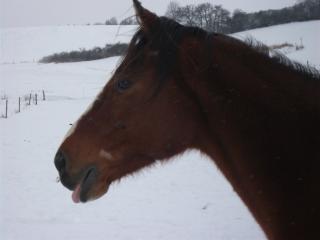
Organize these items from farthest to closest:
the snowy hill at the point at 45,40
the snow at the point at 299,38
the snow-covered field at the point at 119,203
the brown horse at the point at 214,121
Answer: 1. the snowy hill at the point at 45,40
2. the snow at the point at 299,38
3. the snow-covered field at the point at 119,203
4. the brown horse at the point at 214,121

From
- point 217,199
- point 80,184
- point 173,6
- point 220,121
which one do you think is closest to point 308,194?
point 220,121

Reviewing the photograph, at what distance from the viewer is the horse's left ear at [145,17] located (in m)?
1.93

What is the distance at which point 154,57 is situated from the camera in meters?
1.93

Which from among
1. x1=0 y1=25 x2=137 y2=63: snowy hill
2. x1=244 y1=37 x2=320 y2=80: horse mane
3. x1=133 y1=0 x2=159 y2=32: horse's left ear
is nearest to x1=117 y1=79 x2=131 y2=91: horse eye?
x1=133 y1=0 x2=159 y2=32: horse's left ear

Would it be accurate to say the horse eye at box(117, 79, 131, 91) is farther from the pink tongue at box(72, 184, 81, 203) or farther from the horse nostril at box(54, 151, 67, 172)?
the pink tongue at box(72, 184, 81, 203)

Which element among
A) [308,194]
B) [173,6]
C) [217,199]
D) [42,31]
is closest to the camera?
[308,194]

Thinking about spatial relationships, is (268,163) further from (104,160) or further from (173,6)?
(173,6)

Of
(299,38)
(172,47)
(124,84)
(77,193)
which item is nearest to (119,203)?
(77,193)

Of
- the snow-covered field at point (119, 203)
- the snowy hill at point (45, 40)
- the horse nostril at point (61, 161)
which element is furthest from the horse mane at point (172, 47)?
the snowy hill at point (45, 40)

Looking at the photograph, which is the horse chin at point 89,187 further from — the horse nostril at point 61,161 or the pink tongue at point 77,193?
the horse nostril at point 61,161

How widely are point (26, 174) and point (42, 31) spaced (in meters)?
48.5

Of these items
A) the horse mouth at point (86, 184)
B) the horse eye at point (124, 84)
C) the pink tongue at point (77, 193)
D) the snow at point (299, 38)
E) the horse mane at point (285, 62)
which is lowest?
the snow at point (299, 38)

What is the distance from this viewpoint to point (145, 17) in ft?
6.35

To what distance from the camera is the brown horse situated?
1785 millimetres
